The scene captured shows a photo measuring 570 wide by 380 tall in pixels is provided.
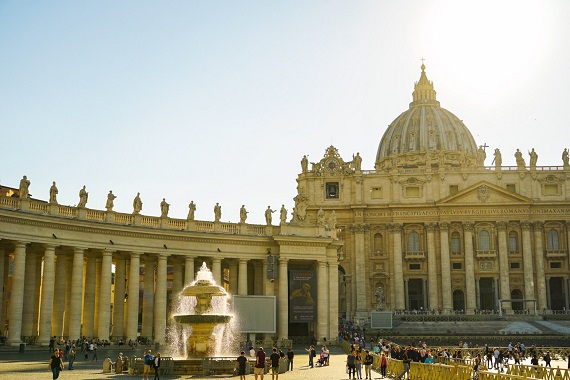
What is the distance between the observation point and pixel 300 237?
217ft

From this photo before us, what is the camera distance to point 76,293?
56.1 meters

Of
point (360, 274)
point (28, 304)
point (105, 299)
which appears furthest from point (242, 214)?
point (360, 274)

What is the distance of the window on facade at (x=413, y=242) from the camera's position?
11625 centimetres

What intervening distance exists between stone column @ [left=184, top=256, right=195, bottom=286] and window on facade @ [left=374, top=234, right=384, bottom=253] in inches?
2280

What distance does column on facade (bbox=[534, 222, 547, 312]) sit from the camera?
11019 centimetres

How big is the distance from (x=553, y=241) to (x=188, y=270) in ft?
228

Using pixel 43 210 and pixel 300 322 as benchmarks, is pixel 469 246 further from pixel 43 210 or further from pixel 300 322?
pixel 43 210

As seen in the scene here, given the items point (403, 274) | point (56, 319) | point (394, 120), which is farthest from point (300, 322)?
point (394, 120)

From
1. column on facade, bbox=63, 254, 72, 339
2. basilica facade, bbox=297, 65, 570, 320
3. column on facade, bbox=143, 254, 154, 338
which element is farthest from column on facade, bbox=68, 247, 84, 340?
basilica facade, bbox=297, 65, 570, 320

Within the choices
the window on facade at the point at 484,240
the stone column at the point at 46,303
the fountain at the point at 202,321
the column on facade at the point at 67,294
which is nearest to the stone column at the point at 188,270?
the column on facade at the point at 67,294

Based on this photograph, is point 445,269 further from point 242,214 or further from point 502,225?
point 242,214

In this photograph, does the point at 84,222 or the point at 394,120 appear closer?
the point at 84,222

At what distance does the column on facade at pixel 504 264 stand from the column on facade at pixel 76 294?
7067 cm

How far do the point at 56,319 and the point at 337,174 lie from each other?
66.5 metres
